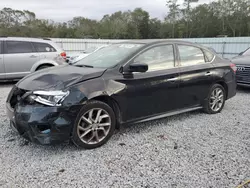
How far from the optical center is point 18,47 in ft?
24.5

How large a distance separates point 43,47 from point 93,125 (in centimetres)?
569

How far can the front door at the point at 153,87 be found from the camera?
Result: 3.42 metres

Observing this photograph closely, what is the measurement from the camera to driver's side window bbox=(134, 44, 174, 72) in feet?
12.0

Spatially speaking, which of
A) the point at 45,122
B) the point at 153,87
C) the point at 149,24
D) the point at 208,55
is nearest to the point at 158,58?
the point at 153,87

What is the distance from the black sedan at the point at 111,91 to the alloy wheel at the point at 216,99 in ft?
0.15

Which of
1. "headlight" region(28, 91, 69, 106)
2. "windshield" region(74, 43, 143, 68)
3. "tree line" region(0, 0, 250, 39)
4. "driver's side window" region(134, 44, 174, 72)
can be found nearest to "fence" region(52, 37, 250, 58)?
"windshield" region(74, 43, 143, 68)

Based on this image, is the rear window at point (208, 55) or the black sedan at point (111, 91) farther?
the rear window at point (208, 55)

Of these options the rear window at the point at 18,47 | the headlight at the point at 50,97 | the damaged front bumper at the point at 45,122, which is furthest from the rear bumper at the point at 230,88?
the rear window at the point at 18,47

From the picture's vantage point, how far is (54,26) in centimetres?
4422

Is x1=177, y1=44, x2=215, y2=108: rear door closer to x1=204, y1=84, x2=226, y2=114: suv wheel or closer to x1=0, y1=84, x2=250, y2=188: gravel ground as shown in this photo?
x1=204, y1=84, x2=226, y2=114: suv wheel

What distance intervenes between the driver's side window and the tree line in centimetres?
3356

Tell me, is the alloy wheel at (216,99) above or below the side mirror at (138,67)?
below

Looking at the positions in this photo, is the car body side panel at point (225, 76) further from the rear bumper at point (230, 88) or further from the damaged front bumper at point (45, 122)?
the damaged front bumper at point (45, 122)

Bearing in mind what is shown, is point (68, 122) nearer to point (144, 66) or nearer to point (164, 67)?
point (144, 66)
